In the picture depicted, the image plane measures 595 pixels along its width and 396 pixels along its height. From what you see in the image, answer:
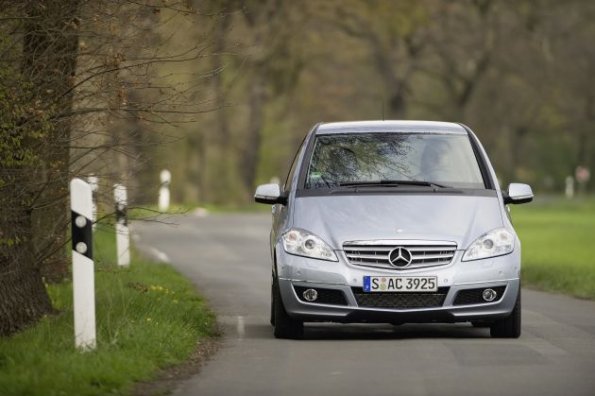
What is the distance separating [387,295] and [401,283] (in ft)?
0.46

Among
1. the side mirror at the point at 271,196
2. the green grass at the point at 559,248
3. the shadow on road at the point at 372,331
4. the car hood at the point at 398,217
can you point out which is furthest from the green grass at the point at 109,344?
the green grass at the point at 559,248

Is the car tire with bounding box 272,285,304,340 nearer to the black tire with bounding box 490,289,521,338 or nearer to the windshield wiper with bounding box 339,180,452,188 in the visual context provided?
the windshield wiper with bounding box 339,180,452,188

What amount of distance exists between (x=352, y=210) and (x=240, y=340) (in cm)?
130

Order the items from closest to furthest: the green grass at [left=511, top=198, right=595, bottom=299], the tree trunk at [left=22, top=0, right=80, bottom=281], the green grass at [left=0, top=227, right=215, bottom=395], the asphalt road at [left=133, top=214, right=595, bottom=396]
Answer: the green grass at [left=0, top=227, right=215, bottom=395] → the asphalt road at [left=133, top=214, right=595, bottom=396] → the tree trunk at [left=22, top=0, right=80, bottom=281] → the green grass at [left=511, top=198, right=595, bottom=299]

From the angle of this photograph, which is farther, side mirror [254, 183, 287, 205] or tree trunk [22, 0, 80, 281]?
side mirror [254, 183, 287, 205]

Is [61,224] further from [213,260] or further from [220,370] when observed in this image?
[213,260]

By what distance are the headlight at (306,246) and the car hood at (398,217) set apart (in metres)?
0.05

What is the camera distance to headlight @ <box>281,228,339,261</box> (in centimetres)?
1191

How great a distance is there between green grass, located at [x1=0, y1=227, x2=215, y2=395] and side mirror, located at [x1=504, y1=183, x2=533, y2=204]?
2582mm

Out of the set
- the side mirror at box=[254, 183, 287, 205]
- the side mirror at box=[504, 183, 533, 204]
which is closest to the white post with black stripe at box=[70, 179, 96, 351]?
the side mirror at box=[254, 183, 287, 205]

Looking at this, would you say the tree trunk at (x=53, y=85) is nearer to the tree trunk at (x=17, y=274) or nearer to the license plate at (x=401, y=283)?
the tree trunk at (x=17, y=274)

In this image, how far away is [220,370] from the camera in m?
9.97

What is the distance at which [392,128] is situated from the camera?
1347cm

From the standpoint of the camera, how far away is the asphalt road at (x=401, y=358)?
9.05 meters
